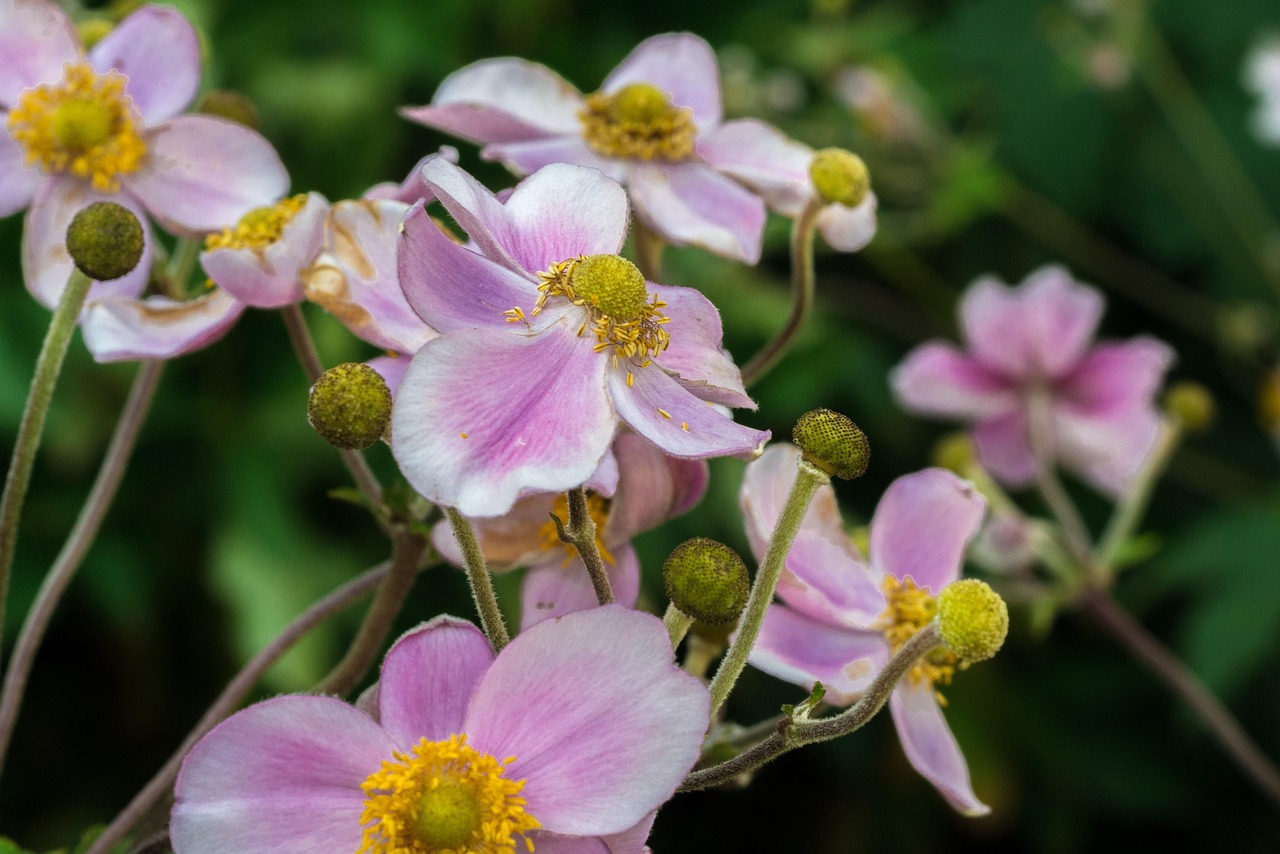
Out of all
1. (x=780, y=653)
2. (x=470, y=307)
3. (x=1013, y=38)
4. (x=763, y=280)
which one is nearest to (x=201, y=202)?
(x=470, y=307)

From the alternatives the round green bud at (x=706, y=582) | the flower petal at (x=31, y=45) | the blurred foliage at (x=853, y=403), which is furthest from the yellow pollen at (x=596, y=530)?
the blurred foliage at (x=853, y=403)

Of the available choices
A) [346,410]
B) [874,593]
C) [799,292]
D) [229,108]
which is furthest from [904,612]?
[229,108]

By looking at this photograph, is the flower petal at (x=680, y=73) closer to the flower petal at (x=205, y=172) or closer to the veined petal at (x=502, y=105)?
the veined petal at (x=502, y=105)

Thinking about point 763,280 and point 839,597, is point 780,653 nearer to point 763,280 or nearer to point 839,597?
point 839,597

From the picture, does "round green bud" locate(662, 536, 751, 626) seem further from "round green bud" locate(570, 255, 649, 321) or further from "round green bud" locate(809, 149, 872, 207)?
"round green bud" locate(809, 149, 872, 207)

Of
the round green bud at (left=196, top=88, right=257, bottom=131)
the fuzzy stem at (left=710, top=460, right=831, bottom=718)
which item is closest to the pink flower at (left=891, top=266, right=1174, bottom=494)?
the round green bud at (left=196, top=88, right=257, bottom=131)

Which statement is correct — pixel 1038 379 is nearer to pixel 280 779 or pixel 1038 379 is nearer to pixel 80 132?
pixel 80 132
